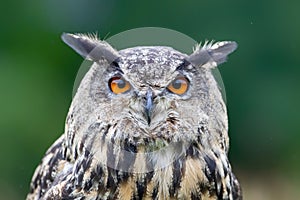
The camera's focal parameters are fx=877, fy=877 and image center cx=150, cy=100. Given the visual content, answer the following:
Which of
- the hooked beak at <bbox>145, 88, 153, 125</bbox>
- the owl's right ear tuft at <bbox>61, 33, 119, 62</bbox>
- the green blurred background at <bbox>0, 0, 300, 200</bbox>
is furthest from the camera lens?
the green blurred background at <bbox>0, 0, 300, 200</bbox>

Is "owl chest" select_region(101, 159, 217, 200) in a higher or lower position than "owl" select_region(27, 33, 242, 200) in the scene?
lower

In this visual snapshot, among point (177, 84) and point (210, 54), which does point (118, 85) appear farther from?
point (210, 54)

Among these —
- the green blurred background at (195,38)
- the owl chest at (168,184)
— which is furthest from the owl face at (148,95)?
the green blurred background at (195,38)

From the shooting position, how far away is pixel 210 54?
284 centimetres

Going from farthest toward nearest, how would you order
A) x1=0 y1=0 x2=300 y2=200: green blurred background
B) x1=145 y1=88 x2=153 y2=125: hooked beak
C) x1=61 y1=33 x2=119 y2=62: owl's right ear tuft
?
x1=0 y1=0 x2=300 y2=200: green blurred background → x1=61 y1=33 x2=119 y2=62: owl's right ear tuft → x1=145 y1=88 x2=153 y2=125: hooked beak

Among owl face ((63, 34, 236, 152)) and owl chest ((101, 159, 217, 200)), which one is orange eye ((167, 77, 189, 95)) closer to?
owl face ((63, 34, 236, 152))

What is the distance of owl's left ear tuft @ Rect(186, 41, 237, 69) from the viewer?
9.14ft

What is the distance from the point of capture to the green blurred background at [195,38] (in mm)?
5133

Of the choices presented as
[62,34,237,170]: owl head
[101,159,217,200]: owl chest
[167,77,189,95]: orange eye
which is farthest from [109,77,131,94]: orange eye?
[101,159,217,200]: owl chest

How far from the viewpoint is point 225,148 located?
290 cm

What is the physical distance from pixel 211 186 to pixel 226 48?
463 mm

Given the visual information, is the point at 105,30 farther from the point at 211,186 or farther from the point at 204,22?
the point at 211,186

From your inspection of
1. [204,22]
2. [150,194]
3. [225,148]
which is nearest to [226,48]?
[225,148]

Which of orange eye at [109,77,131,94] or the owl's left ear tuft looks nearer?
orange eye at [109,77,131,94]
